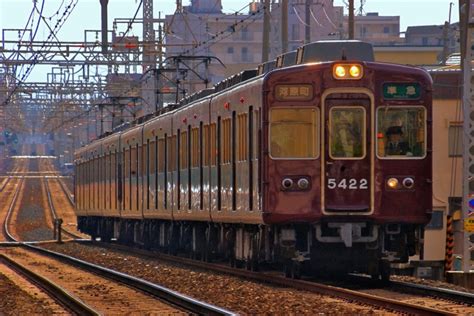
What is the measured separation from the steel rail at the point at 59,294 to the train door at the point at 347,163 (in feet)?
11.7

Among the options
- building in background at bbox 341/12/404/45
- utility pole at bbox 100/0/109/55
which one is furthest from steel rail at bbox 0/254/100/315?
building in background at bbox 341/12/404/45

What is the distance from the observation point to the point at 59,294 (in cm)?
1845

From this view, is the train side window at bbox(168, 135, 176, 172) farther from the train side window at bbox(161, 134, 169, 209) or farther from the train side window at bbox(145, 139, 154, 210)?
the train side window at bbox(145, 139, 154, 210)

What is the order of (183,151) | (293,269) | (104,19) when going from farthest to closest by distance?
(104,19) < (183,151) < (293,269)

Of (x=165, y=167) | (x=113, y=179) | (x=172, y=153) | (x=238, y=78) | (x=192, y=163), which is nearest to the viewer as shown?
(x=238, y=78)

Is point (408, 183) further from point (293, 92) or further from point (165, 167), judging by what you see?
point (165, 167)

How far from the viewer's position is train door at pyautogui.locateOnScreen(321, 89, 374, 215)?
59.5 ft

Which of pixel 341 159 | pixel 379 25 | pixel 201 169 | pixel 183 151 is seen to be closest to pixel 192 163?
pixel 201 169

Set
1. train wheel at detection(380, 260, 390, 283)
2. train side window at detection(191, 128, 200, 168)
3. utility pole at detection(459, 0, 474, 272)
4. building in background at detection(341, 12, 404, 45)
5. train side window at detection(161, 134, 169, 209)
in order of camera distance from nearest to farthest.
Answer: train wheel at detection(380, 260, 390, 283) < utility pole at detection(459, 0, 474, 272) < train side window at detection(191, 128, 200, 168) < train side window at detection(161, 134, 169, 209) < building in background at detection(341, 12, 404, 45)

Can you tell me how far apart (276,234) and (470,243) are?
4610 mm

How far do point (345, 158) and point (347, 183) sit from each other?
0.33 metres

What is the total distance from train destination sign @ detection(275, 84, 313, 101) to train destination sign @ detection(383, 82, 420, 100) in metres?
1.01

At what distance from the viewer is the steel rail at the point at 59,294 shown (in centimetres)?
1541

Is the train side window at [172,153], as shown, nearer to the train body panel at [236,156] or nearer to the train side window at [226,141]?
the train body panel at [236,156]
